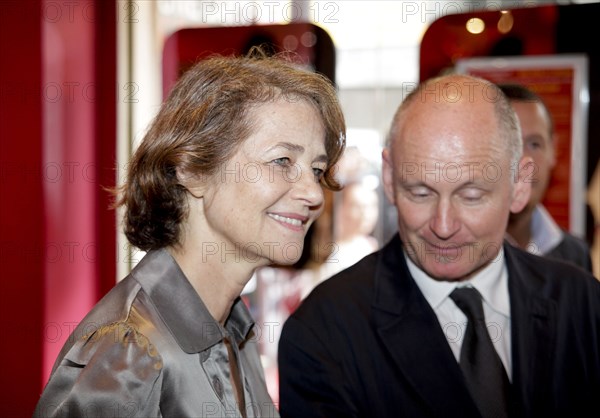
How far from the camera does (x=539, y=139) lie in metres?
2.54

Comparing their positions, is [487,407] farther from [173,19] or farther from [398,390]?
[173,19]

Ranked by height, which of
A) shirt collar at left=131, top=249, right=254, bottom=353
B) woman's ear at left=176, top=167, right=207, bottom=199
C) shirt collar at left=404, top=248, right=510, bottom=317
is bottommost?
shirt collar at left=404, top=248, right=510, bottom=317

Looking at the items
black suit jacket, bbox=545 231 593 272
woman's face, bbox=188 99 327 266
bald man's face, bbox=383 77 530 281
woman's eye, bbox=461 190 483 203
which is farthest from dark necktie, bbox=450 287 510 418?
black suit jacket, bbox=545 231 593 272

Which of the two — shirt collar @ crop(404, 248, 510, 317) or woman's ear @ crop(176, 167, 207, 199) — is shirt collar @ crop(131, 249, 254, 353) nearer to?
woman's ear @ crop(176, 167, 207, 199)

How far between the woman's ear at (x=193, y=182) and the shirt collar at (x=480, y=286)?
631mm

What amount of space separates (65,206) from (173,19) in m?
0.89

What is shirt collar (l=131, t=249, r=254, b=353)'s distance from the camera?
1264 millimetres

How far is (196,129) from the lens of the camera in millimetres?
1331

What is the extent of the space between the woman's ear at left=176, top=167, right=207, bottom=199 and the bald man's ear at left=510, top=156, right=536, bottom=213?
31.8 inches

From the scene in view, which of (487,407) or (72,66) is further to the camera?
(72,66)

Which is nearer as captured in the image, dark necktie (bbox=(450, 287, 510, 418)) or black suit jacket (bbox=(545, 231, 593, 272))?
dark necktie (bbox=(450, 287, 510, 418))

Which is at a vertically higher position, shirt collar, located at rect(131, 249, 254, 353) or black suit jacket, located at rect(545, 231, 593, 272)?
shirt collar, located at rect(131, 249, 254, 353)

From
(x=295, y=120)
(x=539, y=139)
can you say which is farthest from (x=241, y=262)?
(x=539, y=139)

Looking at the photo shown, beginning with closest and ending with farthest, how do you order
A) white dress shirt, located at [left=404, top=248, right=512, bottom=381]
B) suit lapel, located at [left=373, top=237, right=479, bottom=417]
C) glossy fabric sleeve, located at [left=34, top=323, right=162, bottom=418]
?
glossy fabric sleeve, located at [left=34, top=323, right=162, bottom=418] < suit lapel, located at [left=373, top=237, right=479, bottom=417] < white dress shirt, located at [left=404, top=248, right=512, bottom=381]
